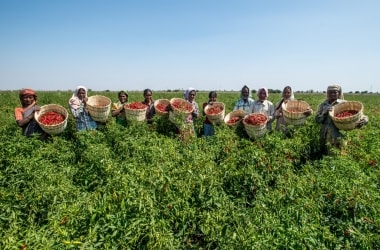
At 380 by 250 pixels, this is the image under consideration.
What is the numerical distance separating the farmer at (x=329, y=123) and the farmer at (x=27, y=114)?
5.37 metres

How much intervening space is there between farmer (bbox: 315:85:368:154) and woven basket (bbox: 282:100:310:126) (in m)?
0.38

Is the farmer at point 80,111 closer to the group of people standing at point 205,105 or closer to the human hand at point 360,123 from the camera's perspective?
the group of people standing at point 205,105

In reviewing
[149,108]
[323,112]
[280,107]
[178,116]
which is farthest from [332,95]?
[149,108]

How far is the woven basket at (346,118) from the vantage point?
17.9 feet

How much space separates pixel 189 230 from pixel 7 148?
3.08m

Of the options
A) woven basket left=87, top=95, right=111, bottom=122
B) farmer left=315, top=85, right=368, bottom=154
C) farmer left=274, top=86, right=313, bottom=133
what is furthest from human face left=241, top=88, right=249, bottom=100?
woven basket left=87, top=95, right=111, bottom=122

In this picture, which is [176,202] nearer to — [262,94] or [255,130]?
[255,130]

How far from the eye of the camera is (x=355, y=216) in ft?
10.4

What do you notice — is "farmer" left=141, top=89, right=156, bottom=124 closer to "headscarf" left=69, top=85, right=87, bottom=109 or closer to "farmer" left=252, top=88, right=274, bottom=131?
"headscarf" left=69, top=85, right=87, bottom=109

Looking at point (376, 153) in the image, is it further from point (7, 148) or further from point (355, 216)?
point (7, 148)

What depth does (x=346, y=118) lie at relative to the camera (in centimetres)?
547

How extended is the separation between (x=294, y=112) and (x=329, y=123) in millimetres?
740

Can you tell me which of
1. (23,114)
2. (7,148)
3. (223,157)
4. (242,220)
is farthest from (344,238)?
(23,114)

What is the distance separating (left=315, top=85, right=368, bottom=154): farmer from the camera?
19.1 ft
